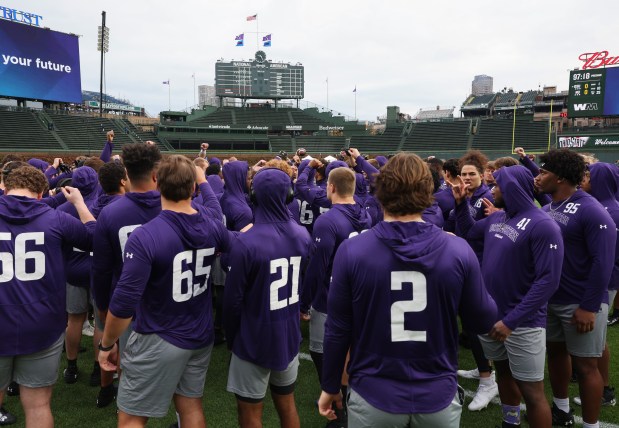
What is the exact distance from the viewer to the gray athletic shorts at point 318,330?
147 inches

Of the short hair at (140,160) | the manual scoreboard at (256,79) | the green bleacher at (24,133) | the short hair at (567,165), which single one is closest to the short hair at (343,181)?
the short hair at (140,160)

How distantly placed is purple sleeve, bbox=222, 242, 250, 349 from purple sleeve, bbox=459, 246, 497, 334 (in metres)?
1.25

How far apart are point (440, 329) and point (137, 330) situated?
179 centimetres

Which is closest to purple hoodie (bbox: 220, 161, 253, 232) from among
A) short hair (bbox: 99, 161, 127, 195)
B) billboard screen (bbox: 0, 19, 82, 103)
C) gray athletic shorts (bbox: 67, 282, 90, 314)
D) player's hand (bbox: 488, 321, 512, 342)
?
short hair (bbox: 99, 161, 127, 195)

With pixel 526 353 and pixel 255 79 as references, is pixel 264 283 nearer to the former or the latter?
pixel 526 353

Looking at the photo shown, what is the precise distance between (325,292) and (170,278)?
1.48m

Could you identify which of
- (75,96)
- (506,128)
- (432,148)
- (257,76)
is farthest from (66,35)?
(506,128)

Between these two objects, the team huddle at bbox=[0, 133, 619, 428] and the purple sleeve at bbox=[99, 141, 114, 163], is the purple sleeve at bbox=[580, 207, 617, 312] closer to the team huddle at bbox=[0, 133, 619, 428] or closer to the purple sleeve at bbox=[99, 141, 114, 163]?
the team huddle at bbox=[0, 133, 619, 428]

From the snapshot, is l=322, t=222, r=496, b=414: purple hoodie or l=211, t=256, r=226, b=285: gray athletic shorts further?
l=211, t=256, r=226, b=285: gray athletic shorts

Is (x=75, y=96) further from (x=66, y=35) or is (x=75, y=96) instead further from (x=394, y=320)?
(x=394, y=320)

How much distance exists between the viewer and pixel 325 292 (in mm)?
3719

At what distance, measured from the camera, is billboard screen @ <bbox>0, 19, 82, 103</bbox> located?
32.8 metres

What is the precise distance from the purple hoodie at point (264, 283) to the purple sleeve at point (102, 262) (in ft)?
3.41

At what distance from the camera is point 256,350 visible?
107 inches
